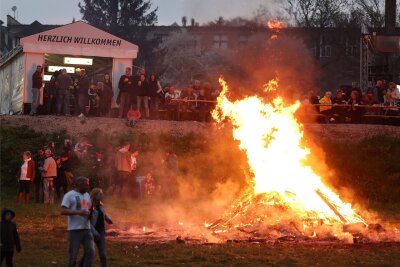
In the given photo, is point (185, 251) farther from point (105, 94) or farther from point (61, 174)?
point (105, 94)

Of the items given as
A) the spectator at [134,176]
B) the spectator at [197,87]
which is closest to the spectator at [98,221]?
the spectator at [134,176]

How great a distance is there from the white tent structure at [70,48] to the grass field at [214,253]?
13810 millimetres

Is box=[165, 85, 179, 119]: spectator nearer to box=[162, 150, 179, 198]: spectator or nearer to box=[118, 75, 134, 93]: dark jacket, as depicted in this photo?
box=[118, 75, 134, 93]: dark jacket

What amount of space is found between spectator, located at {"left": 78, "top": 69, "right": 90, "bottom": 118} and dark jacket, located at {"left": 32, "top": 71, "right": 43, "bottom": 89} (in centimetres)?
141

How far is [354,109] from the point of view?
3256 centimetres

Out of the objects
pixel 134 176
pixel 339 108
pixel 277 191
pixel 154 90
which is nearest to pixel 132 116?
pixel 154 90

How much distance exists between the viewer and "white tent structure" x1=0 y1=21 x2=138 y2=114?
31.8 m

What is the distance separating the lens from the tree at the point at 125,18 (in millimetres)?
71000

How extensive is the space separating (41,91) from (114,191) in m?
7.21

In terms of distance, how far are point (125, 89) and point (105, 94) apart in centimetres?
115

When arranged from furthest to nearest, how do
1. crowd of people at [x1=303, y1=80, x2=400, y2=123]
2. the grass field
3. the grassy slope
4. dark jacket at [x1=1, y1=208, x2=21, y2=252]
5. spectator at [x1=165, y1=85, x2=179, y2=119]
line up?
crowd of people at [x1=303, y1=80, x2=400, y2=123] → spectator at [x1=165, y1=85, x2=179, y2=119] → the grassy slope → the grass field → dark jacket at [x1=1, y1=208, x2=21, y2=252]

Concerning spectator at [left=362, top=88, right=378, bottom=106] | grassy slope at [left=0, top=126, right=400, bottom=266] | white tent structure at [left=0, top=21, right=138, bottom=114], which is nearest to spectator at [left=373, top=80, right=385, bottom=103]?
spectator at [left=362, top=88, right=378, bottom=106]

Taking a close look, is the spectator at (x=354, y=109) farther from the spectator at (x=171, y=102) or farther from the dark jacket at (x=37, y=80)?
the dark jacket at (x=37, y=80)

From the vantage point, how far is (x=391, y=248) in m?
17.5
